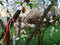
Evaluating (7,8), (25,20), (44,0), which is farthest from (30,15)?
(44,0)

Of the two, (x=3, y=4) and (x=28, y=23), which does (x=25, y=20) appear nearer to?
(x=28, y=23)

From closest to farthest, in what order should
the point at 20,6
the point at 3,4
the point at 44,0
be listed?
the point at 20,6 → the point at 3,4 → the point at 44,0

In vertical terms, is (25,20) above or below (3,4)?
below

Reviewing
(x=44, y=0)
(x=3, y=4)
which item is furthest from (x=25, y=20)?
(x=44, y=0)

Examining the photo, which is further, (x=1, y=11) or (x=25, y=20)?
(x=25, y=20)

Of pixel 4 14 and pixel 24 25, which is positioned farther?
pixel 24 25

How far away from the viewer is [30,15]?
1.38 metres

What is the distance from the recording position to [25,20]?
1.39 metres

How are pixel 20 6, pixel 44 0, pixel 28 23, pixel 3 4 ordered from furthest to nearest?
pixel 44 0, pixel 28 23, pixel 3 4, pixel 20 6

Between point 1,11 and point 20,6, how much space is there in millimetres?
119

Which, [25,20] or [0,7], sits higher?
[0,7]

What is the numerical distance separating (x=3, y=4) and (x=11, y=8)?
0.06m

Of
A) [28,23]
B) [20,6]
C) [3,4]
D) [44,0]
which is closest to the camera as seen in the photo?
[20,6]

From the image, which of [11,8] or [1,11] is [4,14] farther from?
[11,8]
